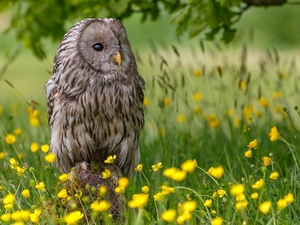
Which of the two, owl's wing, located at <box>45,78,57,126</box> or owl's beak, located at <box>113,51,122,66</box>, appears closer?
owl's beak, located at <box>113,51,122,66</box>

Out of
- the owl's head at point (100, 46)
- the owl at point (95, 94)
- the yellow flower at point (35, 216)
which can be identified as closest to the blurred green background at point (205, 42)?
the owl at point (95, 94)

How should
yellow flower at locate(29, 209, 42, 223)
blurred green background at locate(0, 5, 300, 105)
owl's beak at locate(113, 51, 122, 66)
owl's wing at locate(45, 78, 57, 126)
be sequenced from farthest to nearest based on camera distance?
1. blurred green background at locate(0, 5, 300, 105)
2. owl's wing at locate(45, 78, 57, 126)
3. owl's beak at locate(113, 51, 122, 66)
4. yellow flower at locate(29, 209, 42, 223)

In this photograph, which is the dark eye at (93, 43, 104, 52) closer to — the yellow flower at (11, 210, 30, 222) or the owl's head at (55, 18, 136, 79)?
the owl's head at (55, 18, 136, 79)

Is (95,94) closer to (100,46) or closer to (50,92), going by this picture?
(100,46)

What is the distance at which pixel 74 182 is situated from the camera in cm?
397

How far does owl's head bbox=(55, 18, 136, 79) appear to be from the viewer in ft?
14.2

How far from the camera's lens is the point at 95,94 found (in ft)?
14.5

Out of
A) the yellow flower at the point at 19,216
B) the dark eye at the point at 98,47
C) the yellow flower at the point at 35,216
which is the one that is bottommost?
the yellow flower at the point at 35,216

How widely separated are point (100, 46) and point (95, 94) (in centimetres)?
28

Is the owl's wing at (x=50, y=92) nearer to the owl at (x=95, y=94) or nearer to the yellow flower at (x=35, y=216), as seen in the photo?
the owl at (x=95, y=94)

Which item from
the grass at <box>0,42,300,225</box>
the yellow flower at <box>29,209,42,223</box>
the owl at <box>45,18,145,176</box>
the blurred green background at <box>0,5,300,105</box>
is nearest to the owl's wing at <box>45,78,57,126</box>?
the owl at <box>45,18,145,176</box>

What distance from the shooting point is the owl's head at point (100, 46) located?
4.32 metres

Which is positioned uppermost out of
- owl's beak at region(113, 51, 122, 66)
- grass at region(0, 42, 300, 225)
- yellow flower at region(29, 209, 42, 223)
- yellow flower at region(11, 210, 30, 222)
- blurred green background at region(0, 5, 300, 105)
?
owl's beak at region(113, 51, 122, 66)

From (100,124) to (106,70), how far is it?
1.05ft
